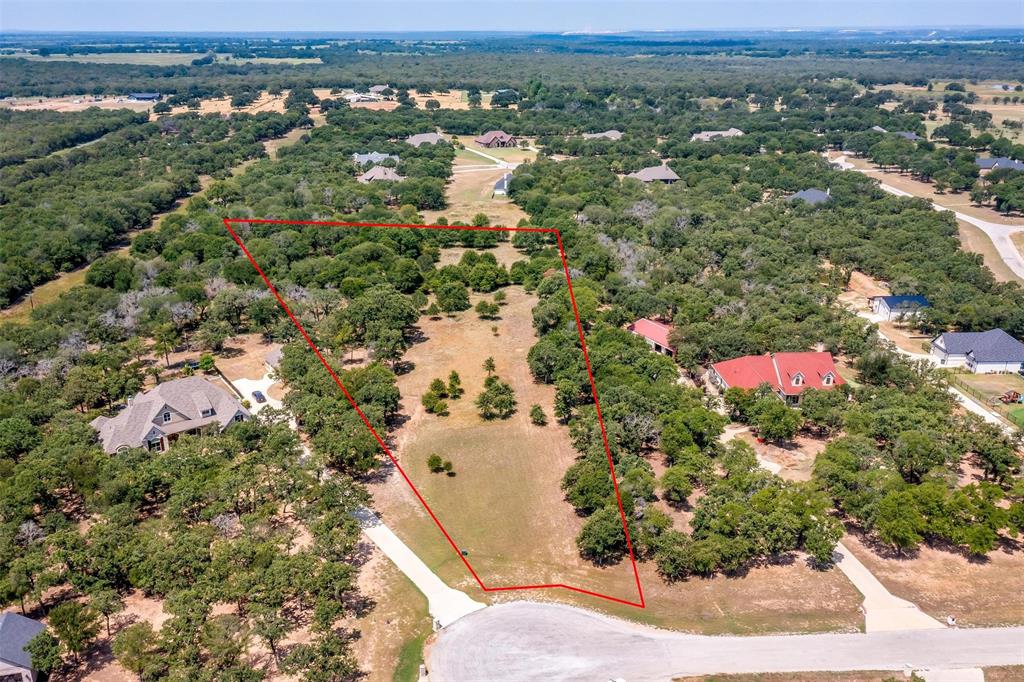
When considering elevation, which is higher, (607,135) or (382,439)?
(607,135)

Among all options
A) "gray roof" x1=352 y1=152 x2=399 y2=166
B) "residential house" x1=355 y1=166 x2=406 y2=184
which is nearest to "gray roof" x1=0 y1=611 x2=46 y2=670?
"residential house" x1=355 y1=166 x2=406 y2=184

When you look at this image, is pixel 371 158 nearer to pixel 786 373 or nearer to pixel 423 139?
pixel 423 139

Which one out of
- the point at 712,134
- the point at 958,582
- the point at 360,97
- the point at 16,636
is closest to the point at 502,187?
the point at 712,134

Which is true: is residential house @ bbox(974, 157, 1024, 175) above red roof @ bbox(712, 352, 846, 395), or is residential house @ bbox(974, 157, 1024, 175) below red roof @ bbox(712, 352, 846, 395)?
above

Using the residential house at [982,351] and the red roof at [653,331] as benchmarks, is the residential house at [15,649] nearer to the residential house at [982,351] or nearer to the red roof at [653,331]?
the red roof at [653,331]

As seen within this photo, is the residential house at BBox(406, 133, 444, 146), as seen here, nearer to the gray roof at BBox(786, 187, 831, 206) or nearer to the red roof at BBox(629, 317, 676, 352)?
the gray roof at BBox(786, 187, 831, 206)

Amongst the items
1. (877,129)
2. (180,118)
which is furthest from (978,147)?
(180,118)

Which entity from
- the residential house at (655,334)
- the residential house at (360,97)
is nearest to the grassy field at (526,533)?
the residential house at (655,334)

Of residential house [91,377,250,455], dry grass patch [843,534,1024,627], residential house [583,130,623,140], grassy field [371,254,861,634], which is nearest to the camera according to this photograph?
dry grass patch [843,534,1024,627]
